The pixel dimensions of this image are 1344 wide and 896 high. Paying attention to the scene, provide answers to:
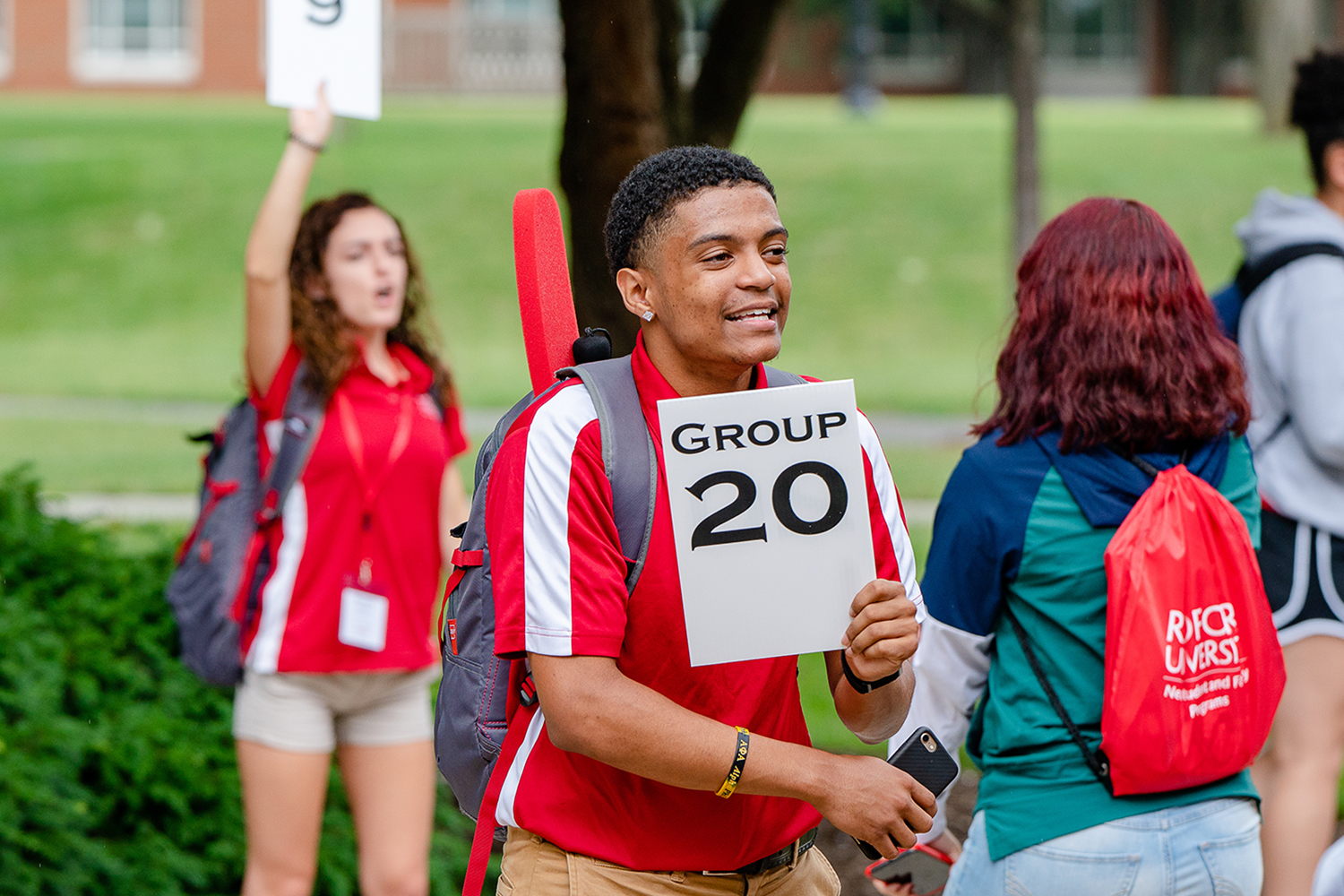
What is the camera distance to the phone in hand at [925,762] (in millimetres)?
2367

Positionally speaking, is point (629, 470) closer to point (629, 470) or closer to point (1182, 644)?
point (629, 470)

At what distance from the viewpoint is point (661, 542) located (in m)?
2.32

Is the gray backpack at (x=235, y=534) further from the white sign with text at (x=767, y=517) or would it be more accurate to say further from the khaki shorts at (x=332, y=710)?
the white sign with text at (x=767, y=517)

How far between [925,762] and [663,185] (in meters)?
0.96

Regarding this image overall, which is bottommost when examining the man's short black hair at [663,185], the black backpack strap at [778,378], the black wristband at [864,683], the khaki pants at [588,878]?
the khaki pants at [588,878]

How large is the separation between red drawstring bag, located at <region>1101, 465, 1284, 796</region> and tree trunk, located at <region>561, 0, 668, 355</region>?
2.81 m

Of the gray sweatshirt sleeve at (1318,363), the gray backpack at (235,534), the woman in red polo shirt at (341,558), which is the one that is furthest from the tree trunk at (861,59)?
the gray sweatshirt sleeve at (1318,363)

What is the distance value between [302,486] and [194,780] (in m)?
1.28

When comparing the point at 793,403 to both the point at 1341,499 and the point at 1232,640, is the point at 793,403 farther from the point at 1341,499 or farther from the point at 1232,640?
the point at 1341,499

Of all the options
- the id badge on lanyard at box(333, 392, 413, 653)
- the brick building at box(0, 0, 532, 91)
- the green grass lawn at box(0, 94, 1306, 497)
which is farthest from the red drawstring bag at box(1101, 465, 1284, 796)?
Answer: the brick building at box(0, 0, 532, 91)

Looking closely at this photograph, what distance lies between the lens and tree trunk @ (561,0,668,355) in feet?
17.6

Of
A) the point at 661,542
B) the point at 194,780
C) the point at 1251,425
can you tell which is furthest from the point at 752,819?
the point at 194,780

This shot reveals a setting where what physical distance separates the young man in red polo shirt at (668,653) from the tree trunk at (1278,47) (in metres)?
31.9

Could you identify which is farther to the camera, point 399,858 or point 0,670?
point 0,670
